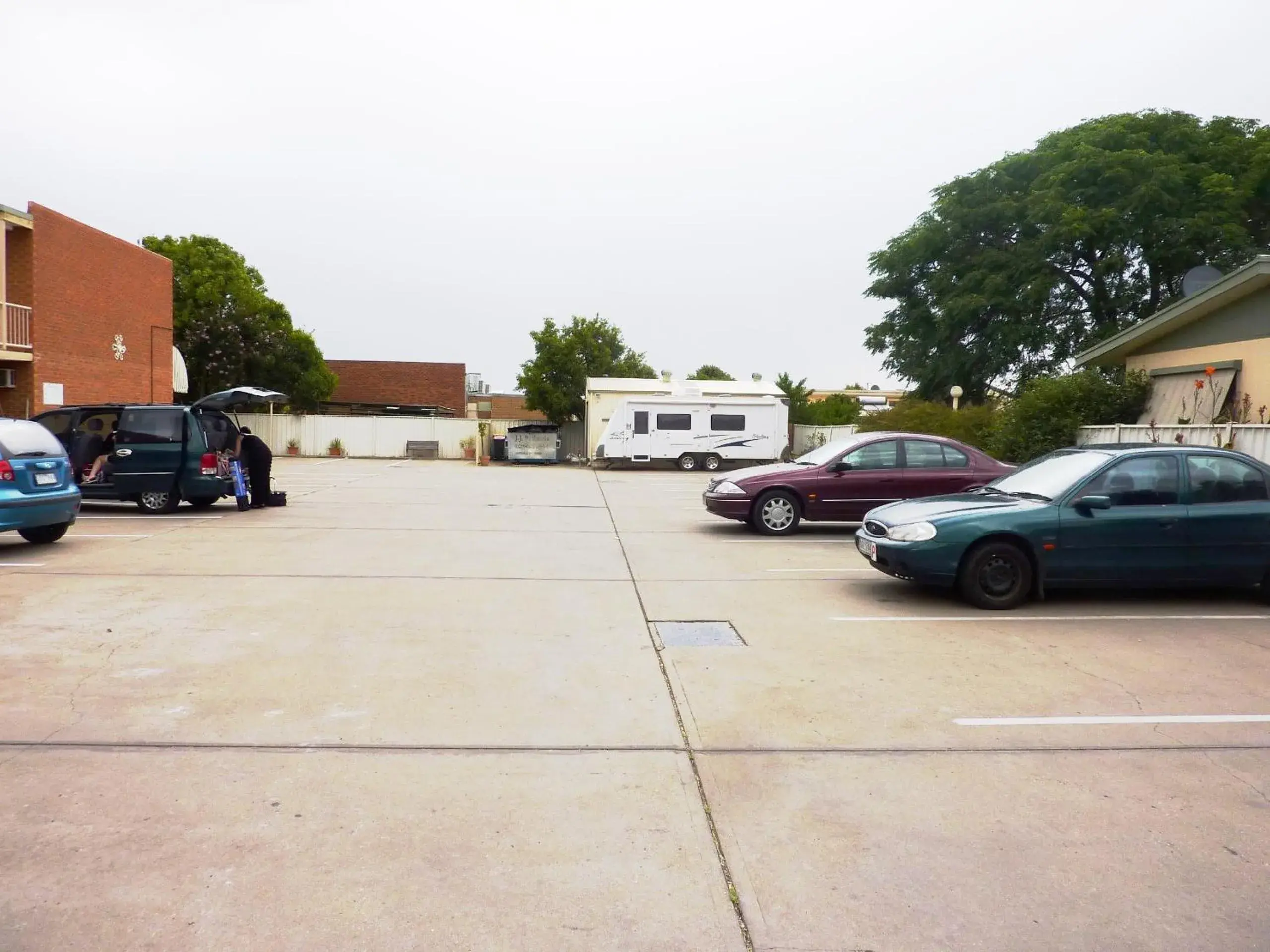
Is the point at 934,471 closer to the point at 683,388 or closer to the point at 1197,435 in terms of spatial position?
the point at 1197,435

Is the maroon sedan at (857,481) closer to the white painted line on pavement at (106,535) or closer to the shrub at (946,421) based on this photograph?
the white painted line on pavement at (106,535)

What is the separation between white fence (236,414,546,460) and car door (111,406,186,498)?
26469mm

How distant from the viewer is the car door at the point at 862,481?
43.5ft

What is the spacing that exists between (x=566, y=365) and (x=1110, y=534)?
134 ft

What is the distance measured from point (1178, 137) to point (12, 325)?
3406 cm

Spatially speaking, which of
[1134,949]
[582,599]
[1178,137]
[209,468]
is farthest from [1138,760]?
[1178,137]

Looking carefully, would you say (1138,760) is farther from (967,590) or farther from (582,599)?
(582,599)

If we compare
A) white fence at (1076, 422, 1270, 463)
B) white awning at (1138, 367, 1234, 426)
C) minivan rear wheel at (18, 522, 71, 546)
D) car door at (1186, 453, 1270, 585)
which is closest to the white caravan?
white fence at (1076, 422, 1270, 463)

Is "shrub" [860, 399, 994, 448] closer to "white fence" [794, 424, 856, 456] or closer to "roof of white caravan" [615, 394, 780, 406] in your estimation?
"white fence" [794, 424, 856, 456]

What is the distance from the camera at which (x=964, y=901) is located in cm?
340

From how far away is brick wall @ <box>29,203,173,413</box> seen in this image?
23.0 m

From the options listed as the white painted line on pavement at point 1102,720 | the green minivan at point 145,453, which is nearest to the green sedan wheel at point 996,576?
the white painted line on pavement at point 1102,720

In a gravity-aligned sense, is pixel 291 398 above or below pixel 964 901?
above

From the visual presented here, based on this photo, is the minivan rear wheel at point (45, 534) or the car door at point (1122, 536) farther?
the minivan rear wheel at point (45, 534)
